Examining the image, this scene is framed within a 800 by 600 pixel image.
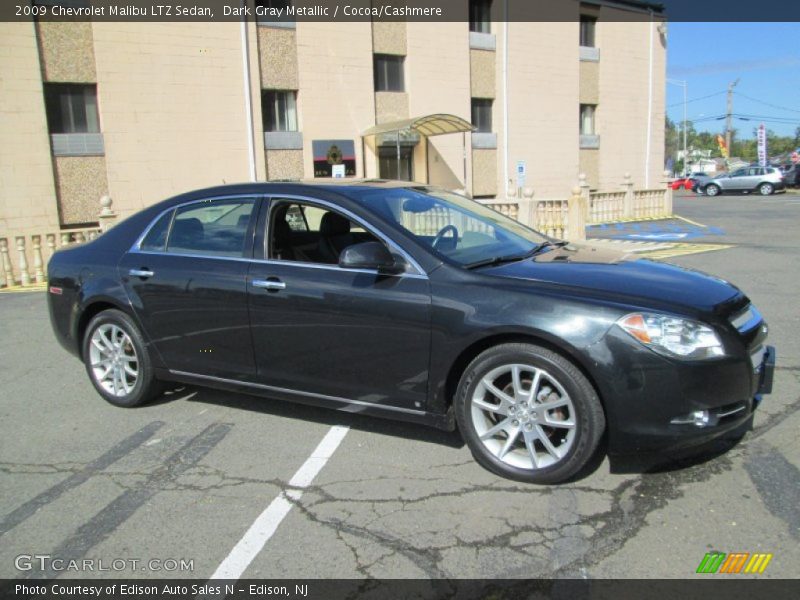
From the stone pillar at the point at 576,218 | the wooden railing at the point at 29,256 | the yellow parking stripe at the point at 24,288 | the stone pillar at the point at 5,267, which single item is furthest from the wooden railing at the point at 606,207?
the stone pillar at the point at 5,267

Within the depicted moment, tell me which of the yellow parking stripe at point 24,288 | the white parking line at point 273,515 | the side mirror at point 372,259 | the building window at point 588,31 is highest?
the building window at point 588,31

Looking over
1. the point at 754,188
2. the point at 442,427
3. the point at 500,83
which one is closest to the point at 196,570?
the point at 442,427

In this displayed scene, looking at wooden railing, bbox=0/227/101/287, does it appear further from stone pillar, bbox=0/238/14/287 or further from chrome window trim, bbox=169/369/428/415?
chrome window trim, bbox=169/369/428/415

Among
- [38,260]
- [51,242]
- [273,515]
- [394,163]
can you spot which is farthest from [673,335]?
[394,163]

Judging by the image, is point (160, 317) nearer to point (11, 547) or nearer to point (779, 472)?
Result: point (11, 547)

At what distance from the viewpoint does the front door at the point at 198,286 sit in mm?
4445

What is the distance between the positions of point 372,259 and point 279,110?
721 inches

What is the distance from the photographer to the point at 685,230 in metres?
18.3

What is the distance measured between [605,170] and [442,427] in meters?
27.5

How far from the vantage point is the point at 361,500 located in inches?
140

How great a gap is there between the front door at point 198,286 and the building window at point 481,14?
2234 centimetres

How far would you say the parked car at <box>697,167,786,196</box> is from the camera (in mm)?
37031

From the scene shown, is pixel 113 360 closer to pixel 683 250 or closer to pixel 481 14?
pixel 683 250

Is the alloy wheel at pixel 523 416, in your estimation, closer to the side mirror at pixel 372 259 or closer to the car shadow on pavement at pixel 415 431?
the car shadow on pavement at pixel 415 431
